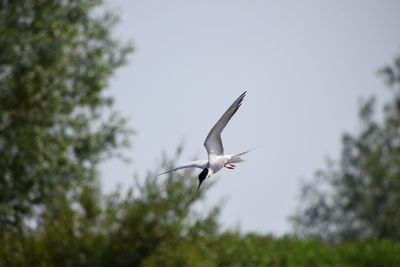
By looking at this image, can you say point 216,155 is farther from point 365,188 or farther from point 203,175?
point 365,188

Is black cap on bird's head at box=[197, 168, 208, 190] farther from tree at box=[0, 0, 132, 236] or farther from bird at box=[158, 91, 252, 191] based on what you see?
tree at box=[0, 0, 132, 236]

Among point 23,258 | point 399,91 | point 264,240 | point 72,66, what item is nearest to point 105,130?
point 72,66

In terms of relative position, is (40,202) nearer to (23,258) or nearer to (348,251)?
(23,258)

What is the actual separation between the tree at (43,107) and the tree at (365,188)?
20.8 meters

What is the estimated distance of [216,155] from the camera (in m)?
2.62

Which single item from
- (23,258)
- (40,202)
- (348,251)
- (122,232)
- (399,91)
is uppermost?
(399,91)

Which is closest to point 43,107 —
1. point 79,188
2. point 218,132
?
point 79,188

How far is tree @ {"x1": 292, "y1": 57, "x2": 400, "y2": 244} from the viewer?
122 ft

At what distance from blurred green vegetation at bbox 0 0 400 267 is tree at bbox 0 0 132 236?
0.14 ft

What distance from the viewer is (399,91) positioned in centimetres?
4034

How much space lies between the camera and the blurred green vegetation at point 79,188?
12133mm

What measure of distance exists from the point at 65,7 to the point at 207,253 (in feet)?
45.7

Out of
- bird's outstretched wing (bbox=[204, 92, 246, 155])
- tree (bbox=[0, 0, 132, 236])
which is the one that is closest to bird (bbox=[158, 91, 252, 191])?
bird's outstretched wing (bbox=[204, 92, 246, 155])

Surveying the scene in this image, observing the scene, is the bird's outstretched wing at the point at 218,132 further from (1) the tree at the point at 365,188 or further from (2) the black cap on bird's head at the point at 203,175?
(1) the tree at the point at 365,188
